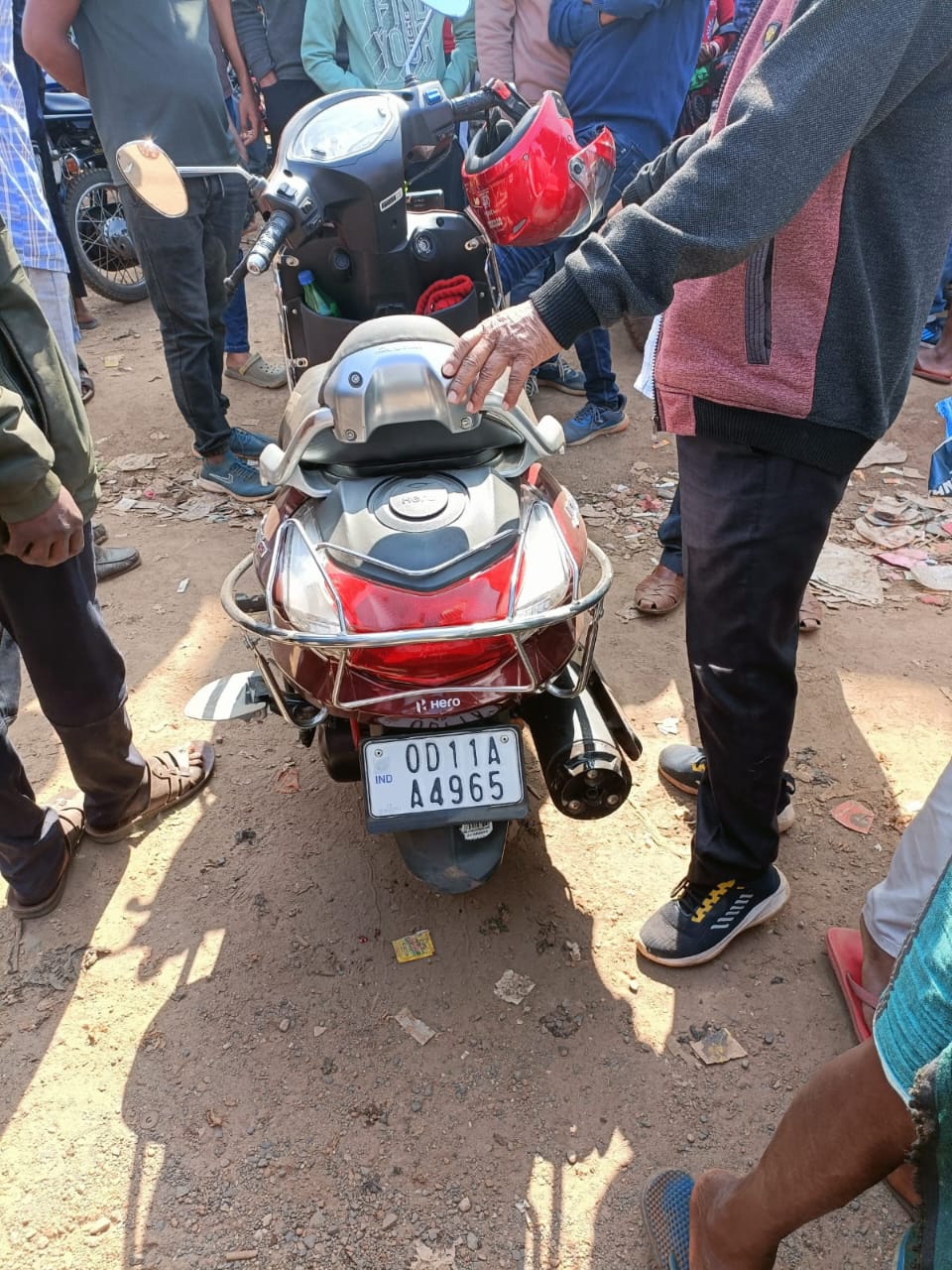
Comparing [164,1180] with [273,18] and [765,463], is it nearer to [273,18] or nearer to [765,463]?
[765,463]

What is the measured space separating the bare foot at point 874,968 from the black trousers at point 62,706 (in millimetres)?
1845

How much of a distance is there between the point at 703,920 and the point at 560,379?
365 cm

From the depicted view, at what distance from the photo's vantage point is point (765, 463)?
5.59 ft

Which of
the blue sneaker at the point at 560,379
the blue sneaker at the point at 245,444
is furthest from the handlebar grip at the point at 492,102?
the blue sneaker at the point at 560,379

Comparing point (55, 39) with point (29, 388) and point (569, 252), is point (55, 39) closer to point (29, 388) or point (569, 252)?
point (569, 252)

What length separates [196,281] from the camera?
3.91m

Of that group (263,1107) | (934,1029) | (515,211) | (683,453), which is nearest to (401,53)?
(515,211)

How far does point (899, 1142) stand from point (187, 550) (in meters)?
3.52

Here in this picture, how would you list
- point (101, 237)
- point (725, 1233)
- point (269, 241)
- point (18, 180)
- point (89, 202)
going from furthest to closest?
point (101, 237) < point (89, 202) < point (18, 180) < point (269, 241) < point (725, 1233)

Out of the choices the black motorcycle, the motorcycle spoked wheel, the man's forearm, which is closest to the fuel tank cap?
the man's forearm

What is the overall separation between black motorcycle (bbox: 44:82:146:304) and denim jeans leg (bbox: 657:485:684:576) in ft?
14.8

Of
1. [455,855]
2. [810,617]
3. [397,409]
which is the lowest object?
[810,617]

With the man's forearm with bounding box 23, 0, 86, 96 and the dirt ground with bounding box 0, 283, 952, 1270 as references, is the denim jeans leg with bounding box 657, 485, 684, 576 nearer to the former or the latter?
the dirt ground with bounding box 0, 283, 952, 1270

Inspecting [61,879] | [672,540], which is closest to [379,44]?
[672,540]
